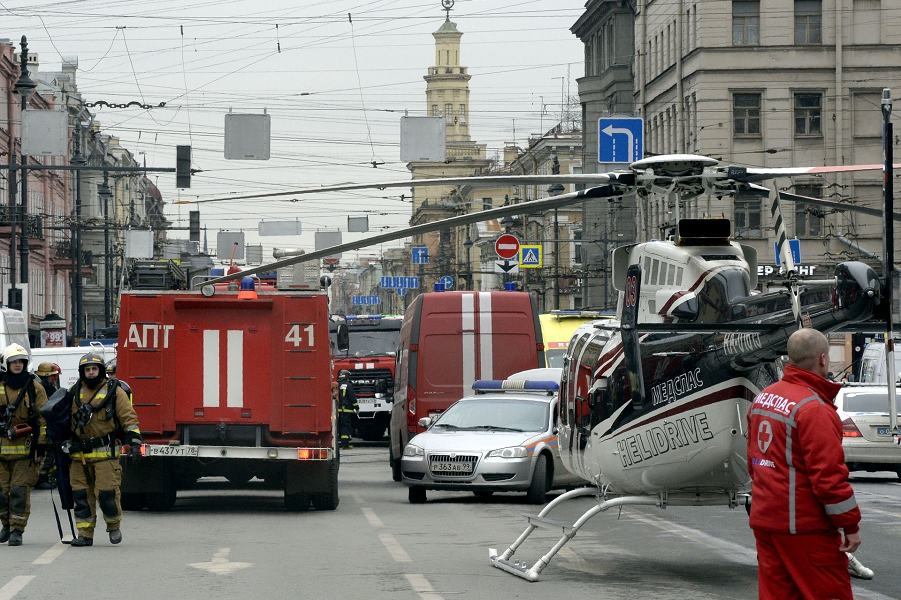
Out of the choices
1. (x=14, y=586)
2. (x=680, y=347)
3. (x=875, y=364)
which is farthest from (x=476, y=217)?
(x=875, y=364)

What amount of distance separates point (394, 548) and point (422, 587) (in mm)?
2851

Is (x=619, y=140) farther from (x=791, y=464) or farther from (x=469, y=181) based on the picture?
(x=791, y=464)

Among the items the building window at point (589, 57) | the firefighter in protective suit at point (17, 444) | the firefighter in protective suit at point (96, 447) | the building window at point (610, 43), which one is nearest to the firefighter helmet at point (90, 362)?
the firefighter in protective suit at point (96, 447)

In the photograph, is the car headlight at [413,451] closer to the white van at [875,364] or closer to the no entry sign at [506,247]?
the white van at [875,364]

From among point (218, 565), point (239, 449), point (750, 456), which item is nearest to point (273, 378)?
point (239, 449)

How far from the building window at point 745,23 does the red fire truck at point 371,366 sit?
2826cm

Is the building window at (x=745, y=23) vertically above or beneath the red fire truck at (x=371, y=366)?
above

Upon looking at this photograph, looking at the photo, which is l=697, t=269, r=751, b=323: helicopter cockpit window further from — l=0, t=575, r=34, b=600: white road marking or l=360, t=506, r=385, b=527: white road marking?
l=360, t=506, r=385, b=527: white road marking

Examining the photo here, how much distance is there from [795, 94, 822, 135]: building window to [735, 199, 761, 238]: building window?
146 inches

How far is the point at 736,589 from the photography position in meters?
11.4

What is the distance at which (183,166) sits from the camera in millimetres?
30891

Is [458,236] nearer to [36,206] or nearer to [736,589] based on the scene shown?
[36,206]

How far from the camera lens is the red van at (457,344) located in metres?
24.5

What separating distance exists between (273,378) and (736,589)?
8012mm
